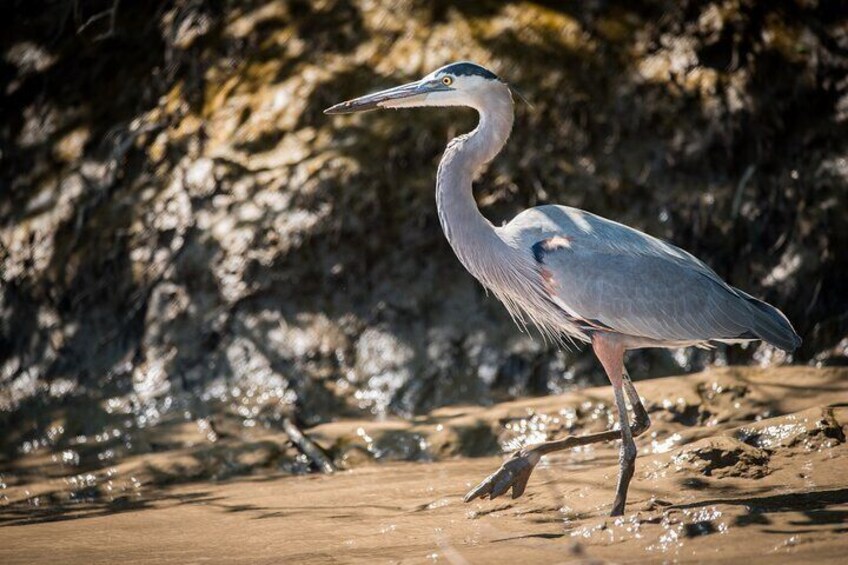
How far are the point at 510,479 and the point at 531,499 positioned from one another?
Result: 0.17 meters

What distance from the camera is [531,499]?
4961mm

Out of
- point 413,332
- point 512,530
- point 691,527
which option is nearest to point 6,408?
point 413,332

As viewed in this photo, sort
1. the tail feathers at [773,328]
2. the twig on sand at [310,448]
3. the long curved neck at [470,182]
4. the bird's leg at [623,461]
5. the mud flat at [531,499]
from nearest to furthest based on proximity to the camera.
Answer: the mud flat at [531,499]
the bird's leg at [623,461]
the tail feathers at [773,328]
the long curved neck at [470,182]
the twig on sand at [310,448]

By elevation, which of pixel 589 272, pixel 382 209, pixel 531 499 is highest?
pixel 382 209

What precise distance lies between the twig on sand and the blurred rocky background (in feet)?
1.85

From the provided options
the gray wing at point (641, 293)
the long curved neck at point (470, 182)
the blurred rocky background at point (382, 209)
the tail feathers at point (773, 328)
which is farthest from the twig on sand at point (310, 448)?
the tail feathers at point (773, 328)

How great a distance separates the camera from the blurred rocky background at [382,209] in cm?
724

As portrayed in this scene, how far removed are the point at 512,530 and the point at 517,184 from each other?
12.5 feet

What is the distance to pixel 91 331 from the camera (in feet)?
25.6

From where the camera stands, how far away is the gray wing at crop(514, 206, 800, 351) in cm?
532

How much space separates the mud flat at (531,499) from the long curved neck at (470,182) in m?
1.26

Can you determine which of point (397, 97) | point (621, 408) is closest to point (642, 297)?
point (621, 408)

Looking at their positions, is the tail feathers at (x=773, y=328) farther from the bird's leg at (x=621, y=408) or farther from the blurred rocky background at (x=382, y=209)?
the blurred rocky background at (x=382, y=209)

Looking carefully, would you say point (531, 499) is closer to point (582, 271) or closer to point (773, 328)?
point (582, 271)
